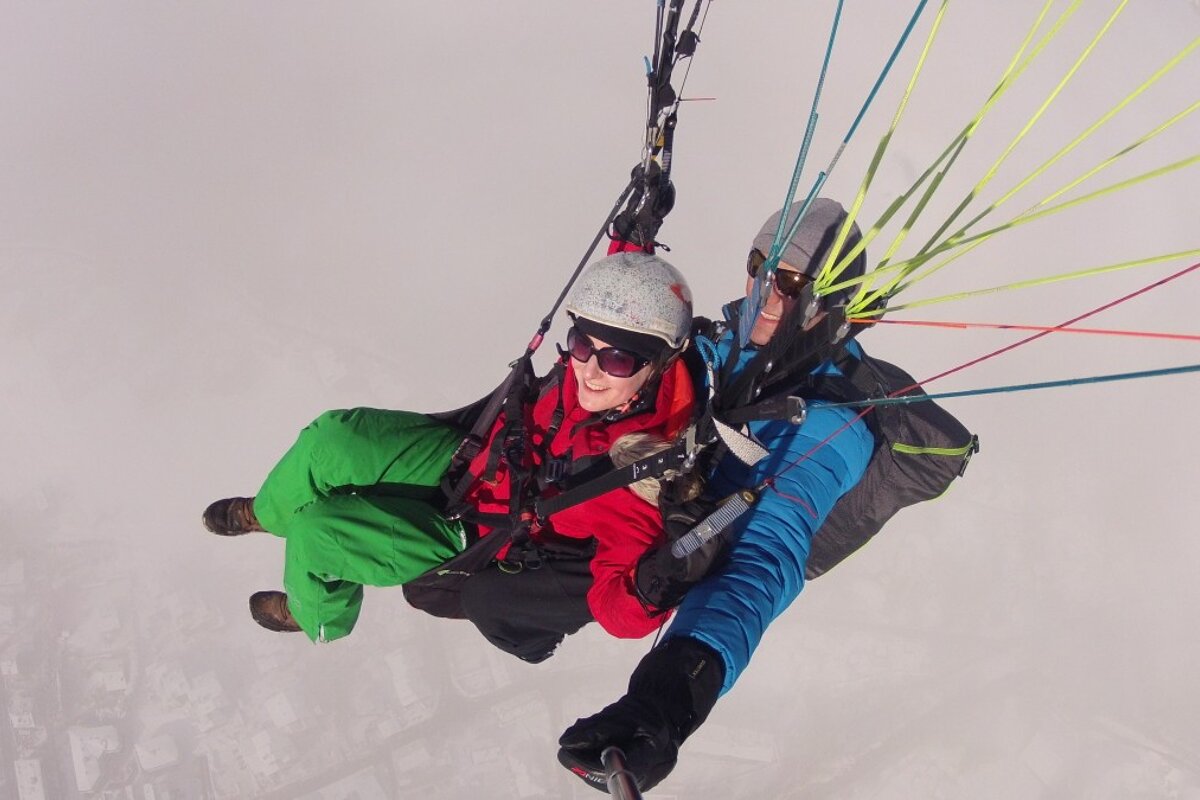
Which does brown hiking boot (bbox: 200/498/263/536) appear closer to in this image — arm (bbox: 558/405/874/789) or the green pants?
the green pants

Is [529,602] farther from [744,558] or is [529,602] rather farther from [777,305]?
[777,305]

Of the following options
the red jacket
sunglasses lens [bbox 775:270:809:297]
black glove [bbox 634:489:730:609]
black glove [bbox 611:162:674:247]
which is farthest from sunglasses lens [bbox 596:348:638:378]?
black glove [bbox 611:162:674:247]

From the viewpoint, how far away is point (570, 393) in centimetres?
221

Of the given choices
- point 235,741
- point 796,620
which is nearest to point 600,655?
point 796,620

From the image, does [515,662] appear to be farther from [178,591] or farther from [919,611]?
[919,611]

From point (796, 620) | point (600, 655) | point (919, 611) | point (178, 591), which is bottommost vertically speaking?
point (178, 591)

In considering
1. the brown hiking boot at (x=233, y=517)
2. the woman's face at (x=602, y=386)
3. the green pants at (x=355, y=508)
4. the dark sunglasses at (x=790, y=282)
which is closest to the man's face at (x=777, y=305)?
the dark sunglasses at (x=790, y=282)

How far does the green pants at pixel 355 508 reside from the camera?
2.16m

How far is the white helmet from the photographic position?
6.63 ft

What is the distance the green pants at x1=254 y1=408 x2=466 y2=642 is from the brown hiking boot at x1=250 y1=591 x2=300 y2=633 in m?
0.42

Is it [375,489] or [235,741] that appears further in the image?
[235,741]

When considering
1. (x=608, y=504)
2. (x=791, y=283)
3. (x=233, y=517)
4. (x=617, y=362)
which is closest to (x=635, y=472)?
(x=608, y=504)

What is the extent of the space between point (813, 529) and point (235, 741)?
9.09m

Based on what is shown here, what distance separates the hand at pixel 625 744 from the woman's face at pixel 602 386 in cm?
88
